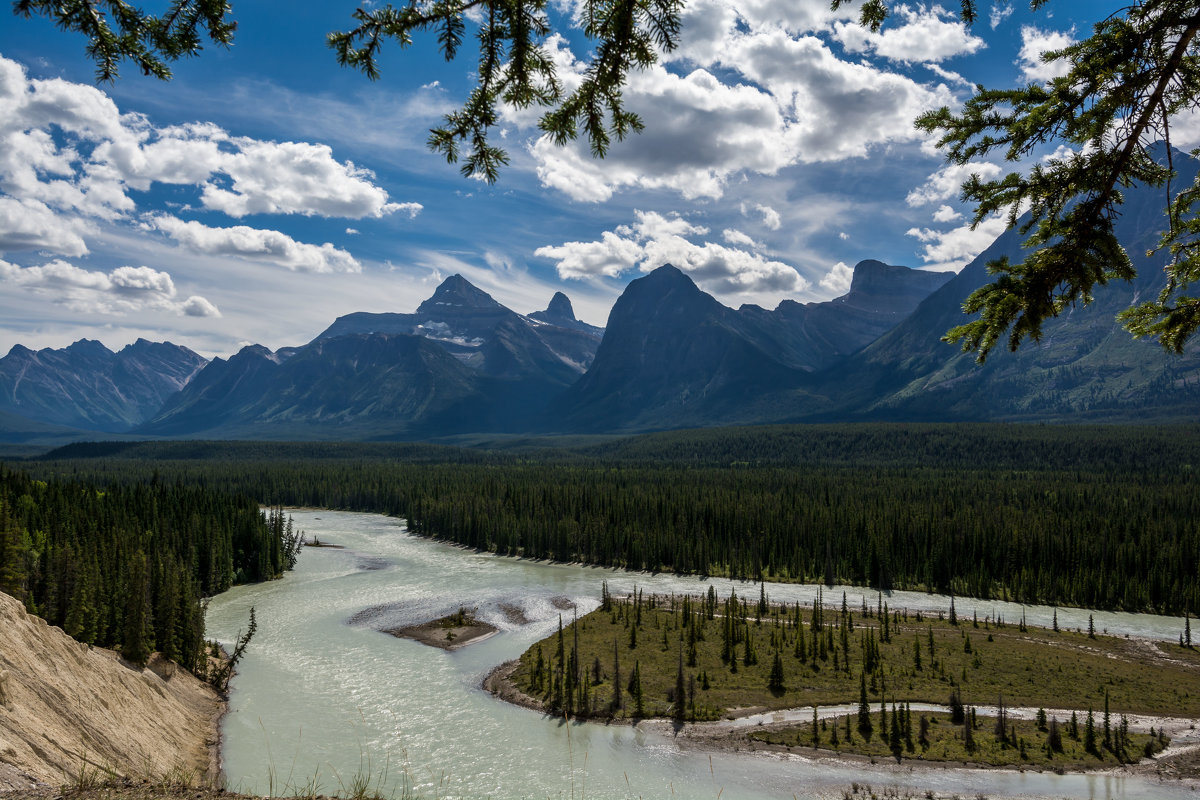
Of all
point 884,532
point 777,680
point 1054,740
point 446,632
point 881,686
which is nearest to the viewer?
point 1054,740

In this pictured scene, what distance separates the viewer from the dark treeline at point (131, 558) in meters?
41.6

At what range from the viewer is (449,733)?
4159cm

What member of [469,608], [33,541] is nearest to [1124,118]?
[469,608]

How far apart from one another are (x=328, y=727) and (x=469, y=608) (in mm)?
36721

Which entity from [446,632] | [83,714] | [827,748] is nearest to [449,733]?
[83,714]

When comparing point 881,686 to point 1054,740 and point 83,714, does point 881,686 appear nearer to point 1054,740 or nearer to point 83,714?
point 1054,740

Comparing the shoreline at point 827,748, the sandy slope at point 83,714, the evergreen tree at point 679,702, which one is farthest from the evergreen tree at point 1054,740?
the sandy slope at point 83,714

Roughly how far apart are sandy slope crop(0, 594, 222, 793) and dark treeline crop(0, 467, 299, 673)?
3.09m

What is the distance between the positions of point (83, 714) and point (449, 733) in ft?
64.8

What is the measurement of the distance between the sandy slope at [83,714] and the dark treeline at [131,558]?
10.1 feet

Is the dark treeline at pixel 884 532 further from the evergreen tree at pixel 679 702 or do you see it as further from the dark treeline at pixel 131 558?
the evergreen tree at pixel 679 702

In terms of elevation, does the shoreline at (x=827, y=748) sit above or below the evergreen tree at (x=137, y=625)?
below

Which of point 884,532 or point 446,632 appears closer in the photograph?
point 446,632

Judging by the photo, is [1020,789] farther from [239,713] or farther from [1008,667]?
[239,713]
